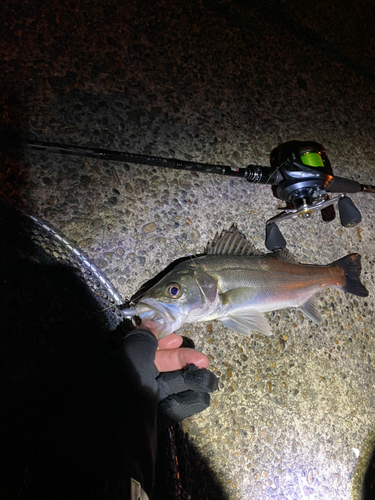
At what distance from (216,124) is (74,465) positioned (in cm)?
275

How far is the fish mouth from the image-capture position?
1.94 meters

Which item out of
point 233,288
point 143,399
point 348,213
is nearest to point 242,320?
point 233,288

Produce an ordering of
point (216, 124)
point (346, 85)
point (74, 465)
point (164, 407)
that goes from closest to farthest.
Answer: point (74, 465) → point (164, 407) → point (216, 124) → point (346, 85)

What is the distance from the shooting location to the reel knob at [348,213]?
2748 millimetres

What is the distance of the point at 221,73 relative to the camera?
316 centimetres

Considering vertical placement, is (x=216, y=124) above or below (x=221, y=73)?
below

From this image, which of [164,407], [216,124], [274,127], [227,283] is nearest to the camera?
[164,407]

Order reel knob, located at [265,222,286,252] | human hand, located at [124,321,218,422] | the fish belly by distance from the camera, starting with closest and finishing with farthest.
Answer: human hand, located at [124,321,218,422], the fish belly, reel knob, located at [265,222,286,252]

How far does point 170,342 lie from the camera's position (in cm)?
216

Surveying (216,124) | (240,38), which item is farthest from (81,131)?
(240,38)

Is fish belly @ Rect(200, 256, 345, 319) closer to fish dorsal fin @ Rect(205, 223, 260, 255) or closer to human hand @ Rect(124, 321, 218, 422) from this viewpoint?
fish dorsal fin @ Rect(205, 223, 260, 255)

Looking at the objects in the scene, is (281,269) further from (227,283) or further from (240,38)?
(240,38)

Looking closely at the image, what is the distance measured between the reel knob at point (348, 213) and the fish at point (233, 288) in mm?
418

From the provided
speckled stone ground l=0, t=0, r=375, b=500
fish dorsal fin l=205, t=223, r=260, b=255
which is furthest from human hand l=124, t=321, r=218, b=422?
fish dorsal fin l=205, t=223, r=260, b=255
